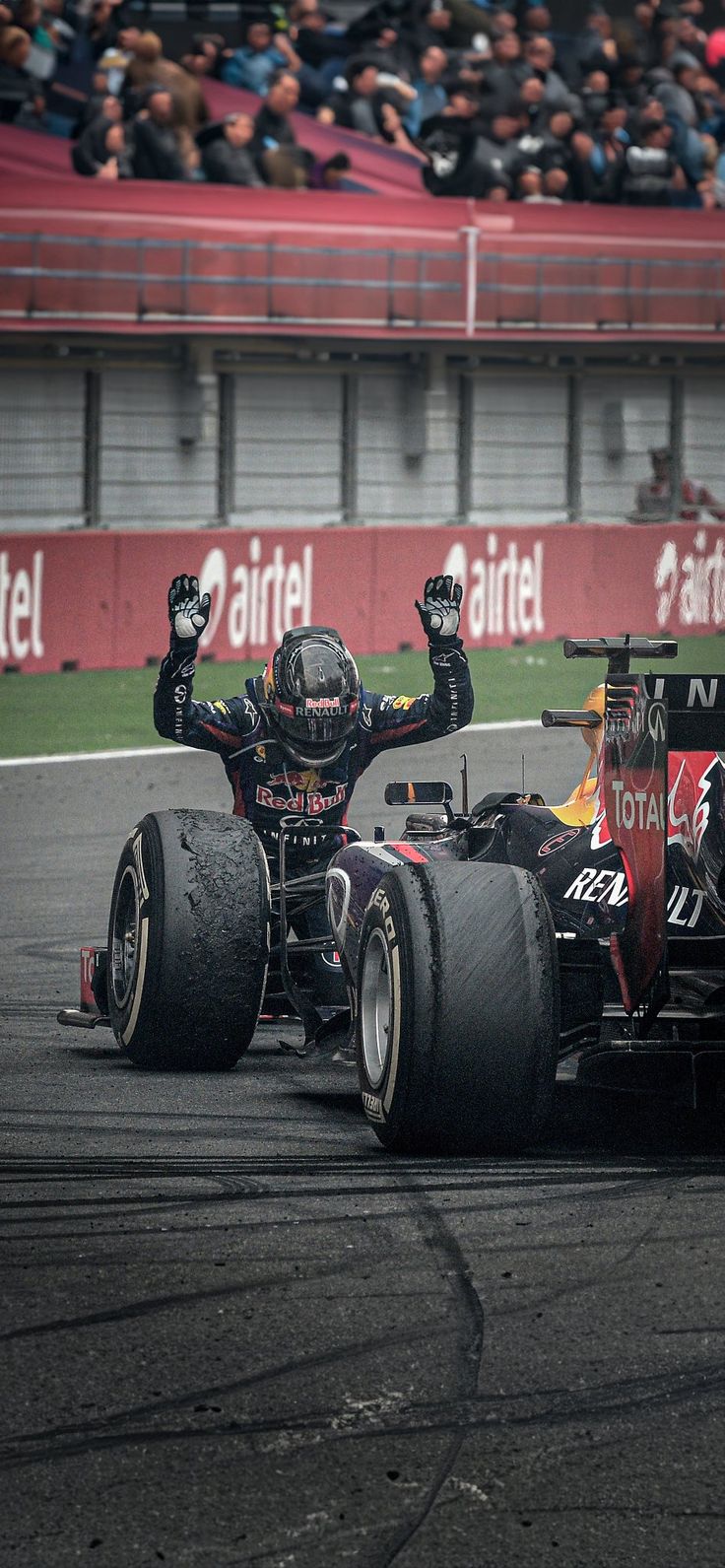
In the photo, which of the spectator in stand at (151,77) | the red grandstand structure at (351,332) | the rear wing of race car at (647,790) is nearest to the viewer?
the rear wing of race car at (647,790)

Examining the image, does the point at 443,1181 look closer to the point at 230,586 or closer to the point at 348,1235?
the point at 348,1235

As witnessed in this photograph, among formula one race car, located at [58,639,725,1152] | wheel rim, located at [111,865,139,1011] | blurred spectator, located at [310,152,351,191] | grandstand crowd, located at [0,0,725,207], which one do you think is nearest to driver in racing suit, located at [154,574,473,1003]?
formula one race car, located at [58,639,725,1152]

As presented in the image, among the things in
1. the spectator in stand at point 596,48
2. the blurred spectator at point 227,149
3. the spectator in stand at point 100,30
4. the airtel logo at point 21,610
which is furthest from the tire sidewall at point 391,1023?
the spectator in stand at point 596,48

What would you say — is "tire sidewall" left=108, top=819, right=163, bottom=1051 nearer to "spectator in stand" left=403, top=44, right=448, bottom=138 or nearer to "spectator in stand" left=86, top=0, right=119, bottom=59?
"spectator in stand" left=86, top=0, right=119, bottom=59

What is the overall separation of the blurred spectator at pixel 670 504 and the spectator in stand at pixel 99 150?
819cm

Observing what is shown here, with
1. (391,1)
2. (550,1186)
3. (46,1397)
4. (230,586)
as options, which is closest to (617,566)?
(230,586)

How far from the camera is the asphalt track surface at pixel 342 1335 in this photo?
3.63 metres

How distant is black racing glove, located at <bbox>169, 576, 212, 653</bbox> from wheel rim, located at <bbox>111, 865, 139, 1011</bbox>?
1083mm

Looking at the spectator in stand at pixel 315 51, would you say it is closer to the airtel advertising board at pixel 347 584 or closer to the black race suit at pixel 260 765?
the airtel advertising board at pixel 347 584

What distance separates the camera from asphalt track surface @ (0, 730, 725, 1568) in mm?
3633

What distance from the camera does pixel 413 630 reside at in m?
22.5

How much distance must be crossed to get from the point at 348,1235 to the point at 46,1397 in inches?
47.4

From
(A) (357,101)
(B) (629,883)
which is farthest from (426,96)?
(B) (629,883)

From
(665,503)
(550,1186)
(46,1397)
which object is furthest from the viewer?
(665,503)
